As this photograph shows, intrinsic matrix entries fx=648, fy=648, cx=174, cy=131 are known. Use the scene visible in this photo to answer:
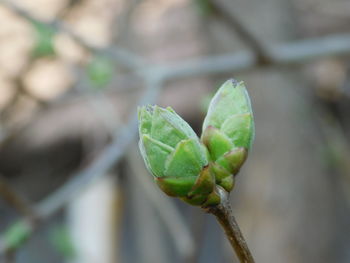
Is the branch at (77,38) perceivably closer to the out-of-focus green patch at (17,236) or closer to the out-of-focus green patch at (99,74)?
the out-of-focus green patch at (99,74)

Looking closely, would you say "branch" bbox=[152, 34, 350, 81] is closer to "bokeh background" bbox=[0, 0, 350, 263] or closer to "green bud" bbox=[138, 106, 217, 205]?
"bokeh background" bbox=[0, 0, 350, 263]

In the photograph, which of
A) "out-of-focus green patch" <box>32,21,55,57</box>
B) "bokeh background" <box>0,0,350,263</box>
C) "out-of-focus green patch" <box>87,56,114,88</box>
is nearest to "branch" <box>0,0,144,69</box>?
"bokeh background" <box>0,0,350,263</box>

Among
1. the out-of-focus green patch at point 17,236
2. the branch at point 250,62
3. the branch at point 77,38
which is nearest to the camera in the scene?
the out-of-focus green patch at point 17,236

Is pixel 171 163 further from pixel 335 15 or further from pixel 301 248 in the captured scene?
pixel 335 15

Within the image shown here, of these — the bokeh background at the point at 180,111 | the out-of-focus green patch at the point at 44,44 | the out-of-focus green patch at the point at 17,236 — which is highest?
the out-of-focus green patch at the point at 44,44

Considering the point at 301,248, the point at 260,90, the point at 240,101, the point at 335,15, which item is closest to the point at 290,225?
the point at 301,248

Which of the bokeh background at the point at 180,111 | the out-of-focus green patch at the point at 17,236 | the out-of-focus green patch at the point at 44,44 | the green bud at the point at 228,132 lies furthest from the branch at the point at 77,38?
the green bud at the point at 228,132

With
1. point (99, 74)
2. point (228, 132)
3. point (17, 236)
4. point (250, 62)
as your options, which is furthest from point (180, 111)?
point (228, 132)
